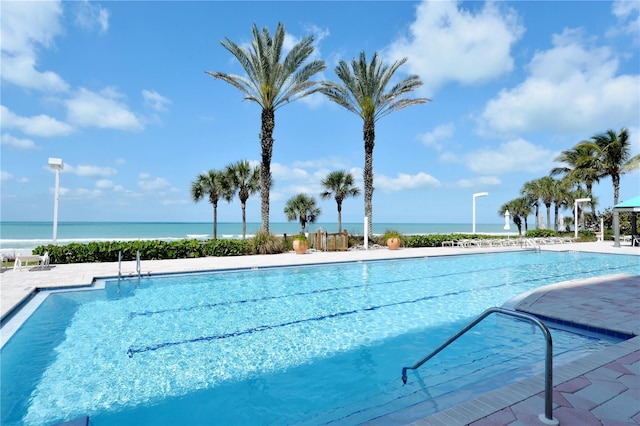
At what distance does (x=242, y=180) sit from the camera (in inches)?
974

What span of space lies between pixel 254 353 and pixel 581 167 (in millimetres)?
33416

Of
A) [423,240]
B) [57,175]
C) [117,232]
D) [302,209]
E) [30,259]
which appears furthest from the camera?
[117,232]

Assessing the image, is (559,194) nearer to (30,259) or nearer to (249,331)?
(249,331)

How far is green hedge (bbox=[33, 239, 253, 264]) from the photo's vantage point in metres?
12.6

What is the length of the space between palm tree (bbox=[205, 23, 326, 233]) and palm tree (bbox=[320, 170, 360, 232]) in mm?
11957

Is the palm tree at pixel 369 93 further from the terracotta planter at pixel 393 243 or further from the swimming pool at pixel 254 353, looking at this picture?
the swimming pool at pixel 254 353

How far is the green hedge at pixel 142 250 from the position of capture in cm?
1257

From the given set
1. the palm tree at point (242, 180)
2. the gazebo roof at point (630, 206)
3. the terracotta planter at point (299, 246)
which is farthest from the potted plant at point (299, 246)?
the gazebo roof at point (630, 206)

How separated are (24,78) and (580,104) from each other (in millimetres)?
21900

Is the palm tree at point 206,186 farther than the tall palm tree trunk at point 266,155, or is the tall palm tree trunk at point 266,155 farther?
the palm tree at point 206,186

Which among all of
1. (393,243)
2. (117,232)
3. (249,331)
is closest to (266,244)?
(393,243)

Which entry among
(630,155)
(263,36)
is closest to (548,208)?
(630,155)

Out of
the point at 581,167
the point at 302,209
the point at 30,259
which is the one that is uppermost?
the point at 581,167

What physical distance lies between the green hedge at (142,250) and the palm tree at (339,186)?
46.9 feet
